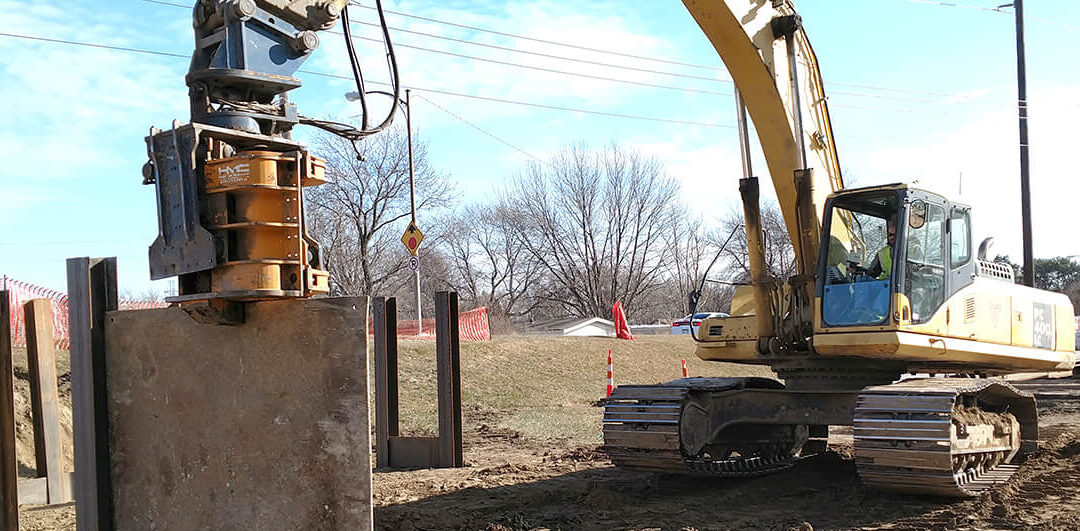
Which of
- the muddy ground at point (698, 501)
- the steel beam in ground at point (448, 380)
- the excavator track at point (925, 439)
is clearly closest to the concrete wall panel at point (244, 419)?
the muddy ground at point (698, 501)

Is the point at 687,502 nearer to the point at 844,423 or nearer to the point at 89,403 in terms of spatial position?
the point at 844,423

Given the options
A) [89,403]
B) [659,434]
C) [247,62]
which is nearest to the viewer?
Answer: [247,62]

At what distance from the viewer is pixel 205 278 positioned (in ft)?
14.5

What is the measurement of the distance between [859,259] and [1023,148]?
56.3 ft

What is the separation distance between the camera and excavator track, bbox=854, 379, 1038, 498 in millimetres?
7199

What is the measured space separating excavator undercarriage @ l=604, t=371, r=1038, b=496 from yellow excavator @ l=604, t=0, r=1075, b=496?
2 cm

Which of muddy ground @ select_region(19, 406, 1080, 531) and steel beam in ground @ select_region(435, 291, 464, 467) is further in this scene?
steel beam in ground @ select_region(435, 291, 464, 467)

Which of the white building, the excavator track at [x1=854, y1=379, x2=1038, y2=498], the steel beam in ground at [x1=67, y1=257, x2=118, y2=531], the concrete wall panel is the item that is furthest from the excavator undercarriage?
the white building

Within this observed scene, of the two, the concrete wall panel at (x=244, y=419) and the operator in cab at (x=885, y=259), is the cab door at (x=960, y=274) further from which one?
the concrete wall panel at (x=244, y=419)

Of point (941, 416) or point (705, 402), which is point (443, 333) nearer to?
point (705, 402)

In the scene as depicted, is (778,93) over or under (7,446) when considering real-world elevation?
over

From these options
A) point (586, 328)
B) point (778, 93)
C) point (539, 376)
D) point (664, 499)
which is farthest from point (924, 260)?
point (586, 328)

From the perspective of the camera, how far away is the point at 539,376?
2044 cm

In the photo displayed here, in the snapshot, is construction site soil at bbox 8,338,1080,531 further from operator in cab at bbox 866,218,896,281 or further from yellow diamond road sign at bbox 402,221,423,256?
yellow diamond road sign at bbox 402,221,423,256
